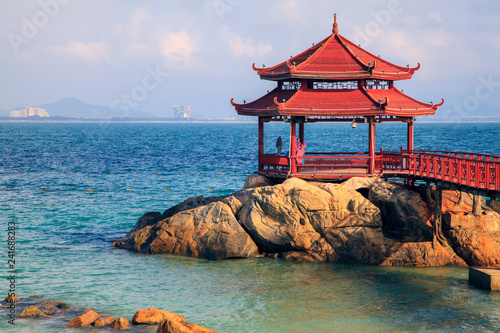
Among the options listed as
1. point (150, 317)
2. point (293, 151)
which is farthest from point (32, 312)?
point (293, 151)

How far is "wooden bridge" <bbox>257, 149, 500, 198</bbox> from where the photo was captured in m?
22.6

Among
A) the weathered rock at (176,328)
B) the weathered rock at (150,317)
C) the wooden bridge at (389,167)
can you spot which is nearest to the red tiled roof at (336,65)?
the wooden bridge at (389,167)

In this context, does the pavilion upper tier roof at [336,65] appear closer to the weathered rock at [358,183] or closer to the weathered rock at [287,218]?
the weathered rock at [358,183]

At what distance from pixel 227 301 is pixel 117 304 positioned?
3.73 meters

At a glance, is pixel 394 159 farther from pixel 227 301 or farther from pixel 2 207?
pixel 2 207

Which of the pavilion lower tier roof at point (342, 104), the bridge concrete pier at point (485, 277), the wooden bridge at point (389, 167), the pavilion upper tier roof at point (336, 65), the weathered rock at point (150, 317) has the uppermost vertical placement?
the pavilion upper tier roof at point (336, 65)

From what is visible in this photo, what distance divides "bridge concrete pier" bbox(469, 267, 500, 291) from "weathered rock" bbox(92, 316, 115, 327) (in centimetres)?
1295

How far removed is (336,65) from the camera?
26.9 metres

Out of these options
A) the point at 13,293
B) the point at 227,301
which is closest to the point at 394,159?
the point at 227,301

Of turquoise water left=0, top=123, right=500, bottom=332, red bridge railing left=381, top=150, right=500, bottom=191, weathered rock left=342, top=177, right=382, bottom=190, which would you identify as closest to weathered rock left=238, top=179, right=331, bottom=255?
turquoise water left=0, top=123, right=500, bottom=332

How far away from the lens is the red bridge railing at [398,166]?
73.3 feet

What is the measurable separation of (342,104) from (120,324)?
47.4 ft

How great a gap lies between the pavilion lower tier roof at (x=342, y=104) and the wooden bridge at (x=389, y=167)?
6.56 feet

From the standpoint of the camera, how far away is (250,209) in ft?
79.9
